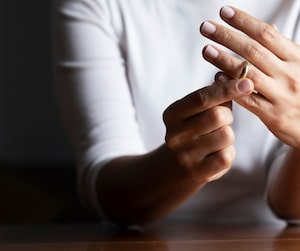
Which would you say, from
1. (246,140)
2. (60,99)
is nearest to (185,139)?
(246,140)

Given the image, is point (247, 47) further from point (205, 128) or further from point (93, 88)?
point (93, 88)

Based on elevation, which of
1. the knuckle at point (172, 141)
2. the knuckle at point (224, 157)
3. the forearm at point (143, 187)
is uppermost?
the knuckle at point (224, 157)

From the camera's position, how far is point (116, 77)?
1069mm

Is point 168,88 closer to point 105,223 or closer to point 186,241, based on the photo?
point 105,223

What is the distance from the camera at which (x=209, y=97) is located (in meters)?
0.77

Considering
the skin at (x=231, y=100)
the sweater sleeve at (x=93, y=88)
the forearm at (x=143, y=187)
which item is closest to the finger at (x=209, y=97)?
the skin at (x=231, y=100)

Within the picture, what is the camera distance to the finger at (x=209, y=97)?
76cm

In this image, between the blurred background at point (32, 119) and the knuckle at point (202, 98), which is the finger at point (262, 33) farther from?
the blurred background at point (32, 119)

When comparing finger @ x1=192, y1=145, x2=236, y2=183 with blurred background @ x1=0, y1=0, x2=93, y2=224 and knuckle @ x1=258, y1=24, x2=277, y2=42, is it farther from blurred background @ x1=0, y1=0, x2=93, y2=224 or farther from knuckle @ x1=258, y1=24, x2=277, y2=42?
blurred background @ x1=0, y1=0, x2=93, y2=224

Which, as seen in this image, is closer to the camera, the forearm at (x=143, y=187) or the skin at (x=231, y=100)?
the skin at (x=231, y=100)

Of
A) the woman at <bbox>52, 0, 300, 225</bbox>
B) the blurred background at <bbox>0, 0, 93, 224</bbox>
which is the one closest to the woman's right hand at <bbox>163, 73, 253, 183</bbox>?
the woman at <bbox>52, 0, 300, 225</bbox>

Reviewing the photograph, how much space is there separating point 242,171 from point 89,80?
24 centimetres

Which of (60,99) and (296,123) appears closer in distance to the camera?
(296,123)

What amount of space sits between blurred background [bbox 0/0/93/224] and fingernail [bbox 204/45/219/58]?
0.93 metres
